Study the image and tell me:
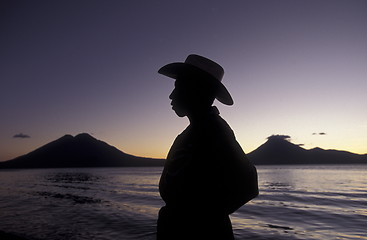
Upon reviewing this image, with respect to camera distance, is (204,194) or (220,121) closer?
(204,194)

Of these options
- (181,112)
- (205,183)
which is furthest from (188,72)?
(205,183)

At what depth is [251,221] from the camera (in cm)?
1461

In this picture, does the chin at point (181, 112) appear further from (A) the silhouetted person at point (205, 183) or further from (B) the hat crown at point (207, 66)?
(B) the hat crown at point (207, 66)

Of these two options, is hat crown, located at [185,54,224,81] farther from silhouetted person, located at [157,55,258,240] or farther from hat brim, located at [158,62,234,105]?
silhouetted person, located at [157,55,258,240]

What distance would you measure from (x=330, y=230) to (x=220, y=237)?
14098 millimetres

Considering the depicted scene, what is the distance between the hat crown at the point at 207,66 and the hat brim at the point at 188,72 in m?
0.02

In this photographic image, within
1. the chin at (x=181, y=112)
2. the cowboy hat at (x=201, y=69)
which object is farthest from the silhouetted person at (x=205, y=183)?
the cowboy hat at (x=201, y=69)

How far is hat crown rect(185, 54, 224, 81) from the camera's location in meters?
1.93

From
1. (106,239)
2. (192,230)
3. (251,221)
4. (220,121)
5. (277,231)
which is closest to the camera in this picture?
(192,230)

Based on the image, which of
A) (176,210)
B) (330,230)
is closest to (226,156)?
(176,210)

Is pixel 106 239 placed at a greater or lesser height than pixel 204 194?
lesser

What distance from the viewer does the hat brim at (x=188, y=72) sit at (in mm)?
1961

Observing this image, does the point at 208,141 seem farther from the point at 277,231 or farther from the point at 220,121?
the point at 277,231

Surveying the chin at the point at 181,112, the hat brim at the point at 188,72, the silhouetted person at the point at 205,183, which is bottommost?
the silhouetted person at the point at 205,183
